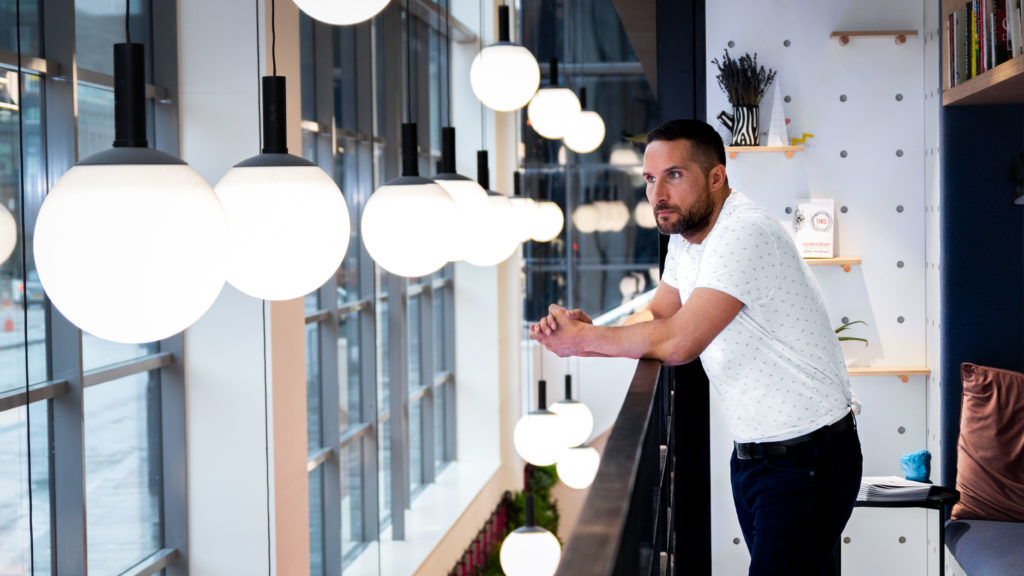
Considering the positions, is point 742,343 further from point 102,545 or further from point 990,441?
point 102,545

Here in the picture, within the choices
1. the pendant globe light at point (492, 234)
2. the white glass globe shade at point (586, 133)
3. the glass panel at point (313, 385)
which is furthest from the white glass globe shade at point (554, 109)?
the glass panel at point (313, 385)

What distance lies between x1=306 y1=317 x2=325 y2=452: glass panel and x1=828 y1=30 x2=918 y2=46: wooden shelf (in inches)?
147

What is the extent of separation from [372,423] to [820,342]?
552 cm

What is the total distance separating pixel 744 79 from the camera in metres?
4.14

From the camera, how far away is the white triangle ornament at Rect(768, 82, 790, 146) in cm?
Answer: 420

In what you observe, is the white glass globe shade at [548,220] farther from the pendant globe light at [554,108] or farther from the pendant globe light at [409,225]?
the pendant globe light at [409,225]

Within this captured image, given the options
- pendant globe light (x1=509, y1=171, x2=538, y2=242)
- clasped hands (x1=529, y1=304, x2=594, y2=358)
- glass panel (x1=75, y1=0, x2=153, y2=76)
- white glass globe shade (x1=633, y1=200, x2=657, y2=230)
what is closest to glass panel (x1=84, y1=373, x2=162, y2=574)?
glass panel (x1=75, y1=0, x2=153, y2=76)

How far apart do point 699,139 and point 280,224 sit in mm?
1336

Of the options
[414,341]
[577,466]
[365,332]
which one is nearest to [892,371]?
[577,466]

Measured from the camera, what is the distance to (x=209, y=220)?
1030mm

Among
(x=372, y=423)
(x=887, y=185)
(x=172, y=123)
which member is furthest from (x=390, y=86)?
(x=887, y=185)

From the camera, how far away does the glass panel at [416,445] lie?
30.0 feet

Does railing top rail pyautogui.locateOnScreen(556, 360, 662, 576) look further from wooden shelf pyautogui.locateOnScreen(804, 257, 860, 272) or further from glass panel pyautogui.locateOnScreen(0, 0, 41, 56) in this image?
wooden shelf pyautogui.locateOnScreen(804, 257, 860, 272)

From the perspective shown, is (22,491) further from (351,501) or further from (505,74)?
(351,501)
